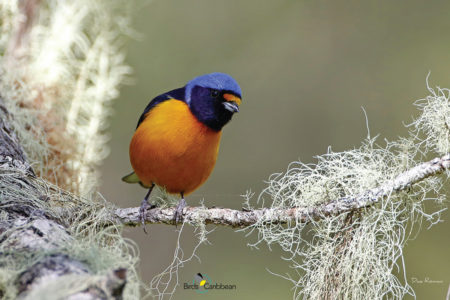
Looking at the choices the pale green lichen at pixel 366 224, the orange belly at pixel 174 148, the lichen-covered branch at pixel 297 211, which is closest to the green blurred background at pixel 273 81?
the orange belly at pixel 174 148

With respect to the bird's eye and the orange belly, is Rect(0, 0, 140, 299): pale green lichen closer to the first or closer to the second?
the orange belly

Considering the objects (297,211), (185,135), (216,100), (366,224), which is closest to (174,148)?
(185,135)

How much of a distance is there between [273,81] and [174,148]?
386cm

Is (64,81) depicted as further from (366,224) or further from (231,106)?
(366,224)

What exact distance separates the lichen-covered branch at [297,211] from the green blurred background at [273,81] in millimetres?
3030

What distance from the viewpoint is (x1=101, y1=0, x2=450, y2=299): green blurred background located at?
20.4ft

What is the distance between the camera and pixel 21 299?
5.24ft

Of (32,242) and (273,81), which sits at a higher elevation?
(273,81)

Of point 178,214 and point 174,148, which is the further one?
point 174,148

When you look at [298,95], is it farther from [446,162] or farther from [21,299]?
[21,299]

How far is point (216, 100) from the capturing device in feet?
12.5

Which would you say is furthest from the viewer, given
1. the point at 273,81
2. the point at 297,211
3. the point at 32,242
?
the point at 273,81

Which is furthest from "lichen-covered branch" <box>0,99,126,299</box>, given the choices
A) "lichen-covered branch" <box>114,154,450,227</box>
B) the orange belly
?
the orange belly

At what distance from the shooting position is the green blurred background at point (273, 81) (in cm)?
621
